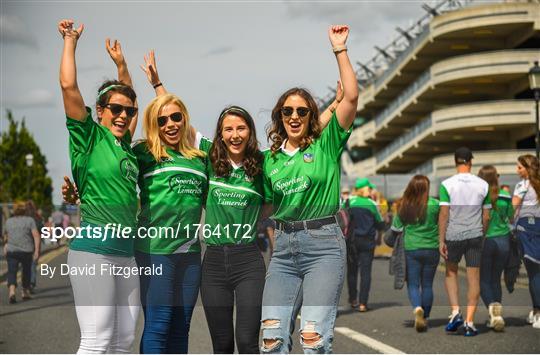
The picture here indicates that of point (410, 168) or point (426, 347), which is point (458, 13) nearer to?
point (410, 168)

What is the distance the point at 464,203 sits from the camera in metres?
7.45

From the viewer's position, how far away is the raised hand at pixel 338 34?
4910 mm

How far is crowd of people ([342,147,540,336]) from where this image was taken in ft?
22.8

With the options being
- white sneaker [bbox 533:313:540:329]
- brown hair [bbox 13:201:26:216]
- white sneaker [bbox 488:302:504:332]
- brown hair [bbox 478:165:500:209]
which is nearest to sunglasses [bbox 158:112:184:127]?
brown hair [bbox 13:201:26:216]

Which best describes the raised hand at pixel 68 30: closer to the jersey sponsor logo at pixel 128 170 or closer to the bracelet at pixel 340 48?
the jersey sponsor logo at pixel 128 170

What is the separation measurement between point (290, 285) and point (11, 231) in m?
3.66

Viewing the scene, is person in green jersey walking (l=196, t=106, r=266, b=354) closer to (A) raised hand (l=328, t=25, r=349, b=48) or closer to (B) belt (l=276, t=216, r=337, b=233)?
(B) belt (l=276, t=216, r=337, b=233)

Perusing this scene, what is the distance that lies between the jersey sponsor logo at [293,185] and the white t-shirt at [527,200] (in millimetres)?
3398

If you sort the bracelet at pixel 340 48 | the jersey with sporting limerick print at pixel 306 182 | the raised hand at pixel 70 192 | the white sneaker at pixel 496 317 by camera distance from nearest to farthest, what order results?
the jersey with sporting limerick print at pixel 306 182 → the bracelet at pixel 340 48 → the raised hand at pixel 70 192 → the white sneaker at pixel 496 317

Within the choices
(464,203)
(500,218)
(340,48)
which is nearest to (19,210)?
(340,48)

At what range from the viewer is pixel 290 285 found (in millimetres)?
4812

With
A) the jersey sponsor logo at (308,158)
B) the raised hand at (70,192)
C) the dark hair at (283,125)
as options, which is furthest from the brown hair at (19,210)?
the jersey sponsor logo at (308,158)

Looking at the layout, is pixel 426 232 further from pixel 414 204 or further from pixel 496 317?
pixel 496 317

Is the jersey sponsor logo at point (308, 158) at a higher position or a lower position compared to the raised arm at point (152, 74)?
lower
